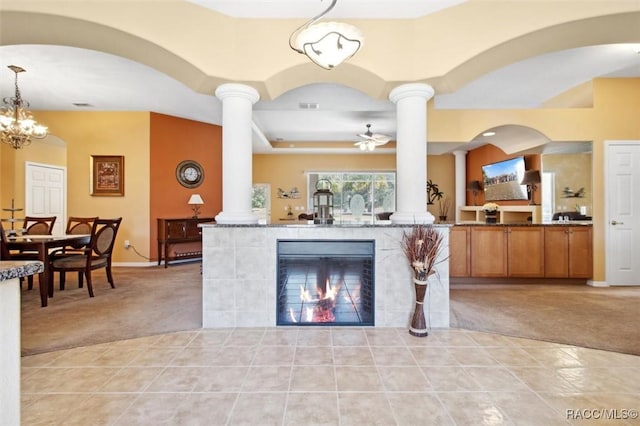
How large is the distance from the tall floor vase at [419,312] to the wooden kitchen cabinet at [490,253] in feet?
7.34

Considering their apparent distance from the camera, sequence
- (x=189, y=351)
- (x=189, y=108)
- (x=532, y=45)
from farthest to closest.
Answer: (x=189, y=108), (x=532, y=45), (x=189, y=351)

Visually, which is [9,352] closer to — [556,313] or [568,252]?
[556,313]

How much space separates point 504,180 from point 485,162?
971mm

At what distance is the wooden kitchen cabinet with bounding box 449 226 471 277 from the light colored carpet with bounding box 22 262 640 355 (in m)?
0.25

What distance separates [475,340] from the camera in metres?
2.50

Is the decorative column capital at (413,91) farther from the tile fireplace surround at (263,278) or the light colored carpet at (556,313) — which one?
the light colored carpet at (556,313)

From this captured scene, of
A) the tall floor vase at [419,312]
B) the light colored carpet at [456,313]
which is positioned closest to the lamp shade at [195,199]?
the light colored carpet at [456,313]

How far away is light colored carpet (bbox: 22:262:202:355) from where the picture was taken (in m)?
2.57

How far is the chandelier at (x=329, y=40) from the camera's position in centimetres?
200

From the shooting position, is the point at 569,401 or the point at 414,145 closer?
the point at 569,401

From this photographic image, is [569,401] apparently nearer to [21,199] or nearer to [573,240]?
[573,240]

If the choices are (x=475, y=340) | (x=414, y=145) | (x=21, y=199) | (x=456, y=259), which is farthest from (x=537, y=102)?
(x=21, y=199)

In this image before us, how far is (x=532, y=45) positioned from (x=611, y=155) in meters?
2.93

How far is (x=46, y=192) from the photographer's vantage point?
604 cm
